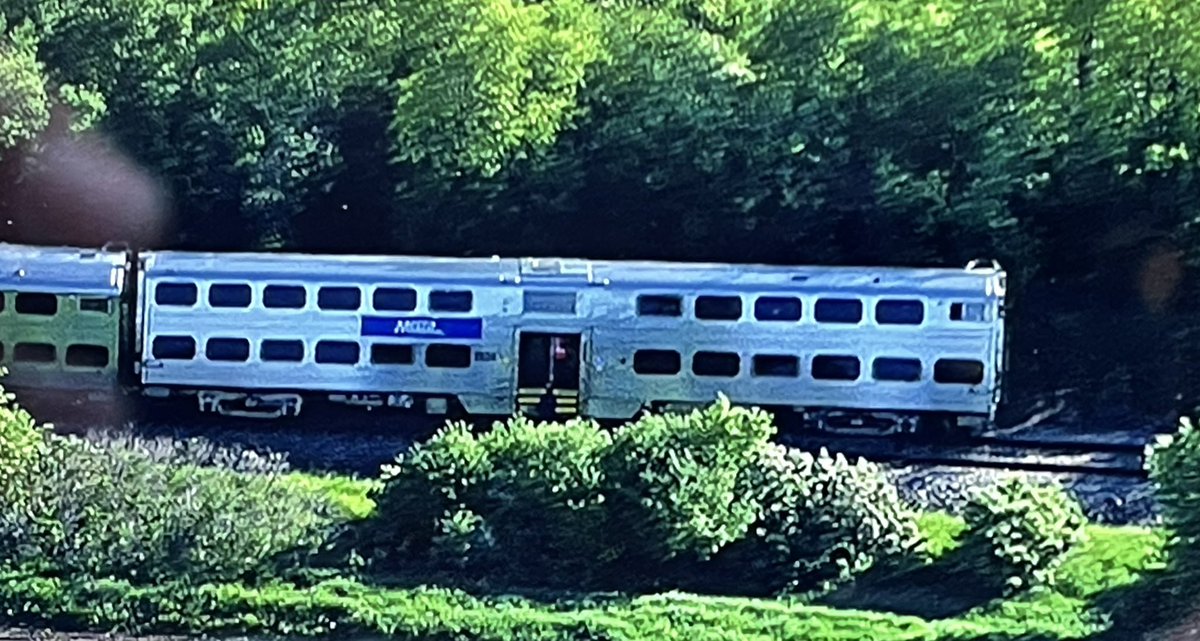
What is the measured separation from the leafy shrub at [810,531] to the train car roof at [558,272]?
0.47 metres

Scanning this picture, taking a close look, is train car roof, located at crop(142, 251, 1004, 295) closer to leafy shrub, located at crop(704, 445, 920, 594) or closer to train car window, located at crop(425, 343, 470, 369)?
train car window, located at crop(425, 343, 470, 369)

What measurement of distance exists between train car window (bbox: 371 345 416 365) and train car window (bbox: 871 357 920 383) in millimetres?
1175

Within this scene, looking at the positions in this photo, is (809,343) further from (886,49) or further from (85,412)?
(85,412)

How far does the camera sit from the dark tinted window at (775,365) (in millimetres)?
5047

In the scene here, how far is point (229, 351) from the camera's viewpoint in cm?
514

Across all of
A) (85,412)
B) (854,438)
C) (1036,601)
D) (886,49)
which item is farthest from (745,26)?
(85,412)

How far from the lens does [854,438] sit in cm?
507

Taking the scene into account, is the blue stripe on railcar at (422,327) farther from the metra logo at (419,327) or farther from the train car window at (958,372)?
the train car window at (958,372)

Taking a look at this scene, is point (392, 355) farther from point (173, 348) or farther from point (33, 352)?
point (33, 352)

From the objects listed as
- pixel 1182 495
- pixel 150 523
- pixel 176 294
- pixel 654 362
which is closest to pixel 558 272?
pixel 654 362

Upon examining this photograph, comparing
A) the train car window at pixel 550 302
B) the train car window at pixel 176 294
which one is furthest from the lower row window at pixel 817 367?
the train car window at pixel 176 294

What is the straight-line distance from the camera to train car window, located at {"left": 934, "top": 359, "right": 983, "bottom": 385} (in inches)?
198

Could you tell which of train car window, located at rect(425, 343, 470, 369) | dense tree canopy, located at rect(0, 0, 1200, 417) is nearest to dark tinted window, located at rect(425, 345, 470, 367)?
train car window, located at rect(425, 343, 470, 369)

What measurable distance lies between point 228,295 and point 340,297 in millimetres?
284
